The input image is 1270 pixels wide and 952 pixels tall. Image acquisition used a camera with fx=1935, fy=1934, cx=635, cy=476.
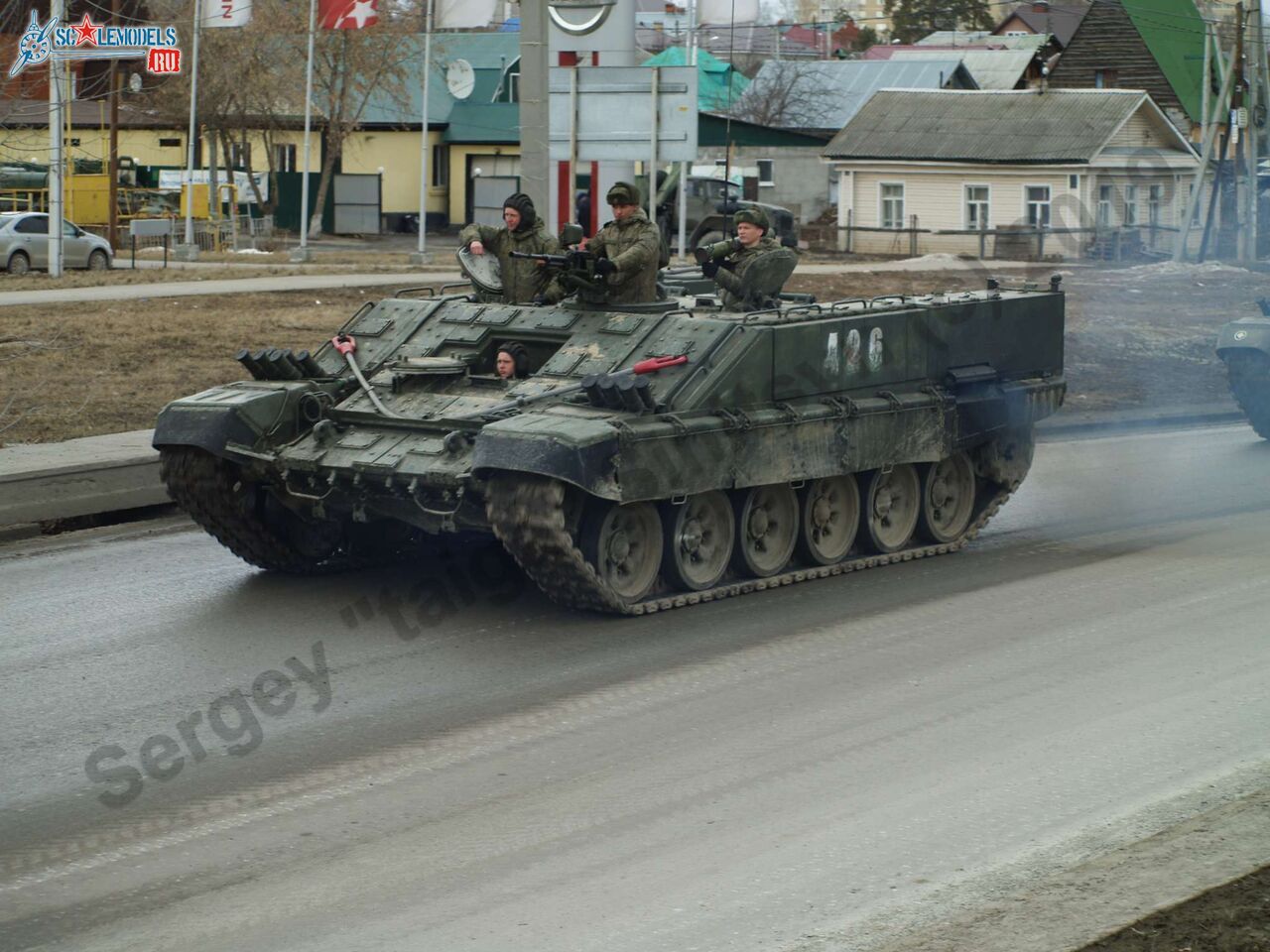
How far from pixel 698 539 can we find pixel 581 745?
3090 millimetres

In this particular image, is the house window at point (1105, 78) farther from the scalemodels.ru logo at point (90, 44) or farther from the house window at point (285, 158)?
the scalemodels.ru logo at point (90, 44)

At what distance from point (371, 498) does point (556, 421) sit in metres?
1.28

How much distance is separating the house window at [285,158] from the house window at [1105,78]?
28.8 metres

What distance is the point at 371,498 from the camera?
10555 millimetres

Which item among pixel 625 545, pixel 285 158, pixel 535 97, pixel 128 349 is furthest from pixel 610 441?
pixel 285 158

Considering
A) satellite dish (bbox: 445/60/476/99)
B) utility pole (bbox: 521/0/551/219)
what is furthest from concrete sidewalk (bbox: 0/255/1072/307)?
satellite dish (bbox: 445/60/476/99)

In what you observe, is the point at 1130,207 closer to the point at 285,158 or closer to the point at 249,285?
the point at 285,158

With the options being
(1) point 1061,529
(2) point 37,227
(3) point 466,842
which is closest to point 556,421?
(3) point 466,842

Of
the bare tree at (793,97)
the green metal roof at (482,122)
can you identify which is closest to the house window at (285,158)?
the green metal roof at (482,122)

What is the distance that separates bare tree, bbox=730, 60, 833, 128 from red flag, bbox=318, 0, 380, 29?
32166mm

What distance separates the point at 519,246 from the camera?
12.4m

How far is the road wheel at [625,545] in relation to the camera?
10148 millimetres

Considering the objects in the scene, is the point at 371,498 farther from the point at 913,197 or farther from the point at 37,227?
the point at 913,197

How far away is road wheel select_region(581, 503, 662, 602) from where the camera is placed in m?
10.1
